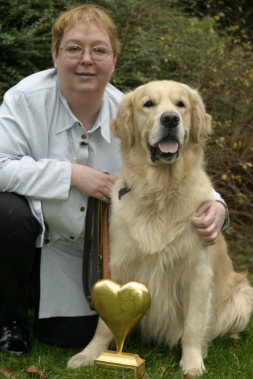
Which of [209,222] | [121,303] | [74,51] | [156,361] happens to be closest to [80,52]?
[74,51]

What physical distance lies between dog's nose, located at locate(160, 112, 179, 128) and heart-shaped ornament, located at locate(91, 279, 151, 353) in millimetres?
790

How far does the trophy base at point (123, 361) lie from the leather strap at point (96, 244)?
1.65 ft

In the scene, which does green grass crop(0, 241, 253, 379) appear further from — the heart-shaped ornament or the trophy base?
the heart-shaped ornament

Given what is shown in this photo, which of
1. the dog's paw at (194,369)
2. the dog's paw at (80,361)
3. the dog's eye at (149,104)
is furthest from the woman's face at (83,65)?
the dog's paw at (194,369)

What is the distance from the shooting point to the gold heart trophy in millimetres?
2008

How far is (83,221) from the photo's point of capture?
2553 mm

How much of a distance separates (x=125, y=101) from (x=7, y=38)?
1.99 m

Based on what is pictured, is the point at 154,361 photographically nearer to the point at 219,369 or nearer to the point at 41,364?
the point at 219,369

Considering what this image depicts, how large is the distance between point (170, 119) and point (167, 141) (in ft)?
0.40

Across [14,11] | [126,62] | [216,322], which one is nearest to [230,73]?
[126,62]

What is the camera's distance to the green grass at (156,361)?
2.19 metres

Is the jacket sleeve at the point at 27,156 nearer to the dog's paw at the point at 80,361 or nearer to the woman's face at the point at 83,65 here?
the woman's face at the point at 83,65

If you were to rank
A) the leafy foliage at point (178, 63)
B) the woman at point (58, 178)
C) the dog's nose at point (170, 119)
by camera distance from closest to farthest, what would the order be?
the dog's nose at point (170, 119), the woman at point (58, 178), the leafy foliage at point (178, 63)

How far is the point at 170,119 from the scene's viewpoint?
2.29m
